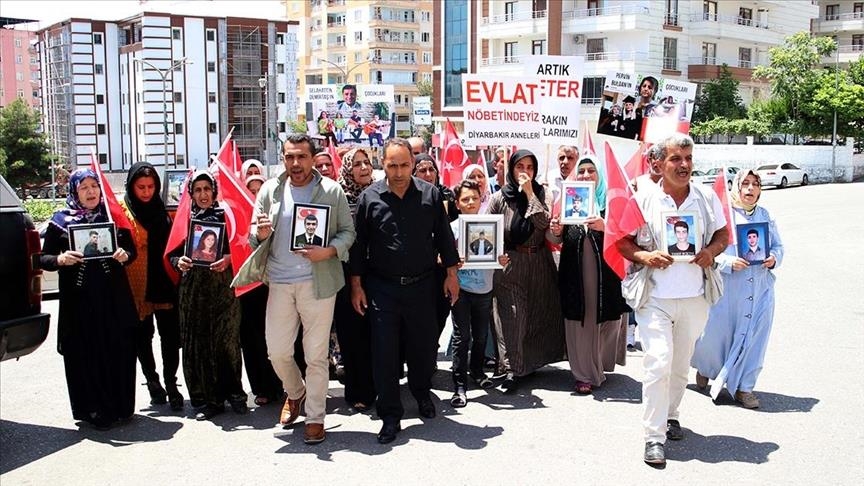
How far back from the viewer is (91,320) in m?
6.44

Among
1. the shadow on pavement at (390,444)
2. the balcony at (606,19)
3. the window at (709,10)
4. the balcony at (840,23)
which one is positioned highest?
the balcony at (840,23)

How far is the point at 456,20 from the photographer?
58.7 m

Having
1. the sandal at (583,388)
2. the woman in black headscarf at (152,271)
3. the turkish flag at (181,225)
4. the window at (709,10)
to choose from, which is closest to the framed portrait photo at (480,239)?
the sandal at (583,388)

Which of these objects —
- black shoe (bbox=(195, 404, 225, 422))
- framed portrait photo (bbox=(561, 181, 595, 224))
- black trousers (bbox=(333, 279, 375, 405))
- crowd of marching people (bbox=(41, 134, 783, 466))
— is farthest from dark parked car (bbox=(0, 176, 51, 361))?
framed portrait photo (bbox=(561, 181, 595, 224))

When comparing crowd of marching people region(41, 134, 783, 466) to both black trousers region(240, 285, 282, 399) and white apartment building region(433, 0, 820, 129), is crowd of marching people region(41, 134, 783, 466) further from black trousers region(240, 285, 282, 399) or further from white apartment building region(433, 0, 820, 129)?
white apartment building region(433, 0, 820, 129)

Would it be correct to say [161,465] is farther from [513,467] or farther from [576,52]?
[576,52]

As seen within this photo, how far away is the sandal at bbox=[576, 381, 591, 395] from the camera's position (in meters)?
7.25

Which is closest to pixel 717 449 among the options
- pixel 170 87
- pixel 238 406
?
pixel 238 406

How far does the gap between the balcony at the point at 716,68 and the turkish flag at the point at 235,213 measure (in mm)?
50099

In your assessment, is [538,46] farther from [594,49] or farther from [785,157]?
[785,157]

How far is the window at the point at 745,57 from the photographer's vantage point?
5628 centimetres

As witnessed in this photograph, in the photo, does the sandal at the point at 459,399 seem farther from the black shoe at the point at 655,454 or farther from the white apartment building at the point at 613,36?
the white apartment building at the point at 613,36

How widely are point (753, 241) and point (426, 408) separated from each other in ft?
9.81

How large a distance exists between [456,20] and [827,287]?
48.8 metres
